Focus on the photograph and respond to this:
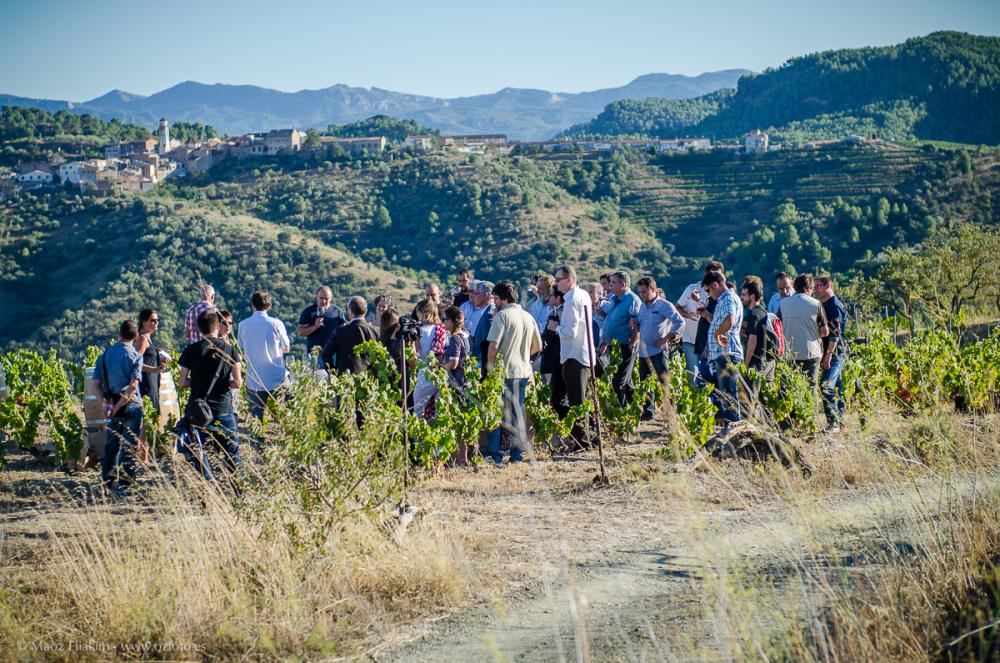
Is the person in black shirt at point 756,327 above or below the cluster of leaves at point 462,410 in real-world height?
above

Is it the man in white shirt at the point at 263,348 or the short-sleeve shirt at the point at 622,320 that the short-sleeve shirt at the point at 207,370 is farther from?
the short-sleeve shirt at the point at 622,320

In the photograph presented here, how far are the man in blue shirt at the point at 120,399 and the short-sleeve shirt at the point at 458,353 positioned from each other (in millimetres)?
2580

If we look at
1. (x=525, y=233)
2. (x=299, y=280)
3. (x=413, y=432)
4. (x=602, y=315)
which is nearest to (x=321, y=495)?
(x=413, y=432)

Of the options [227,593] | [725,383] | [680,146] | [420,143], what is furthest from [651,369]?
[420,143]

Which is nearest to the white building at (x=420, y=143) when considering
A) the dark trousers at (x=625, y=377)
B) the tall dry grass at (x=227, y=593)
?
the dark trousers at (x=625, y=377)

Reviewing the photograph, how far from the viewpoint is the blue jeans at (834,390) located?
7391 mm

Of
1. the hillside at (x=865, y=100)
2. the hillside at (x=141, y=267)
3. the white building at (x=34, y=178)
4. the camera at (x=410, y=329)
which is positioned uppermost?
the hillside at (x=865, y=100)

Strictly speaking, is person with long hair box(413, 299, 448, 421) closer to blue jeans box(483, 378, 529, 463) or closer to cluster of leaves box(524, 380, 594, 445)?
blue jeans box(483, 378, 529, 463)

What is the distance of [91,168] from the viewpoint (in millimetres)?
73000

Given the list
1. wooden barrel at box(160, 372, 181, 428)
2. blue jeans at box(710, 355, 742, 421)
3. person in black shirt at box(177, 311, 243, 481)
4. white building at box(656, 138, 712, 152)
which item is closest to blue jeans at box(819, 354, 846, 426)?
blue jeans at box(710, 355, 742, 421)

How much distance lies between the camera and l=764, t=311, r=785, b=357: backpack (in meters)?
7.45

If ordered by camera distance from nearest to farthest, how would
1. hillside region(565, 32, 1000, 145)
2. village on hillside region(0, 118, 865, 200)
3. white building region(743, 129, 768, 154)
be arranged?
village on hillside region(0, 118, 865, 200) → white building region(743, 129, 768, 154) → hillside region(565, 32, 1000, 145)

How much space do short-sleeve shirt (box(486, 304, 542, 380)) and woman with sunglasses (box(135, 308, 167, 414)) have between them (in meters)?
2.81

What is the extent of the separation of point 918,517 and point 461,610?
8.06 feet
